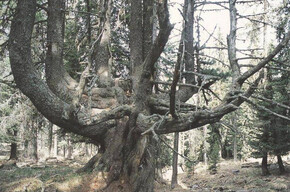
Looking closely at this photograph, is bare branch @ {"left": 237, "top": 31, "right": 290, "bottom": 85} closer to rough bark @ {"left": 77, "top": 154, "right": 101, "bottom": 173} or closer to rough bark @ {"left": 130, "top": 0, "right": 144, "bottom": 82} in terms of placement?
rough bark @ {"left": 130, "top": 0, "right": 144, "bottom": 82}

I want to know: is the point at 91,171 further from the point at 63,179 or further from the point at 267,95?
the point at 267,95

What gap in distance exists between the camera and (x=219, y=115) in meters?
4.96

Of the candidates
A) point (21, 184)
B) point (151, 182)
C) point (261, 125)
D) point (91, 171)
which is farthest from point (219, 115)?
point (261, 125)

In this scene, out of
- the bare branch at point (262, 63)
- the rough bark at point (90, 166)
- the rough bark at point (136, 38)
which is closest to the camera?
the bare branch at point (262, 63)

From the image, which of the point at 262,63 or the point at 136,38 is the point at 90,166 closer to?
the point at 136,38

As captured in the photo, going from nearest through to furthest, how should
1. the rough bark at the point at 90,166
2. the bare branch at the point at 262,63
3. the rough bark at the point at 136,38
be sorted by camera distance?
the bare branch at the point at 262,63
the rough bark at the point at 90,166
the rough bark at the point at 136,38

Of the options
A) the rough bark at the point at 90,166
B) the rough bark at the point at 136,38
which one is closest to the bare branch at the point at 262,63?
the rough bark at the point at 136,38

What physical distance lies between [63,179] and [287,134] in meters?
13.2

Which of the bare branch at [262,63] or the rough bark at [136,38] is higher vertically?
the rough bark at [136,38]

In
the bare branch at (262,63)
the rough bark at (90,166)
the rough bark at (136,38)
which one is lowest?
the rough bark at (90,166)

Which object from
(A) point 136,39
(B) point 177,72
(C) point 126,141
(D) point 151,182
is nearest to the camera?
(B) point 177,72

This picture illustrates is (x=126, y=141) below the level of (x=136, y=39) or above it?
below

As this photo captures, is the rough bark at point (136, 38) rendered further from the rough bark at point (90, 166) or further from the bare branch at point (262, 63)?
the bare branch at point (262, 63)

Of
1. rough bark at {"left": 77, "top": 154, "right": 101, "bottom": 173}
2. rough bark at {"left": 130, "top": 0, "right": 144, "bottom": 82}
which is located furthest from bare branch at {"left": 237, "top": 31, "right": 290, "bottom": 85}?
rough bark at {"left": 77, "top": 154, "right": 101, "bottom": 173}
